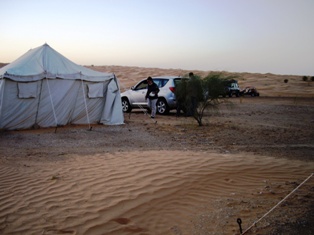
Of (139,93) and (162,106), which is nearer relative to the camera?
(162,106)

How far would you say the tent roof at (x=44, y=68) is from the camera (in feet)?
38.8

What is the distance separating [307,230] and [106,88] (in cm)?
1119

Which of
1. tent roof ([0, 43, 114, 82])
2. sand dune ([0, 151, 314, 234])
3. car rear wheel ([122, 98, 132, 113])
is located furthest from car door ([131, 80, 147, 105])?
sand dune ([0, 151, 314, 234])

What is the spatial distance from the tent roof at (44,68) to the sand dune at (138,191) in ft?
18.2

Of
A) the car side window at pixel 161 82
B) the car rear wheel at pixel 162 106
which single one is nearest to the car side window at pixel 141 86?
the car side window at pixel 161 82

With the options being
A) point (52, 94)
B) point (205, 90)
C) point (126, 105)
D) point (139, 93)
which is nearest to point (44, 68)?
point (52, 94)

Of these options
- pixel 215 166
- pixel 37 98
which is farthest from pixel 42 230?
pixel 37 98

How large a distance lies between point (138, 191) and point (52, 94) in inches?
341

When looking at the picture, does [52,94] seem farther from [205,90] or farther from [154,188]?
[154,188]

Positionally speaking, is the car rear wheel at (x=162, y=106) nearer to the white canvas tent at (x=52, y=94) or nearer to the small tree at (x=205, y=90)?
the white canvas tent at (x=52, y=94)

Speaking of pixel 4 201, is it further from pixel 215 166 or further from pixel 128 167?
pixel 215 166

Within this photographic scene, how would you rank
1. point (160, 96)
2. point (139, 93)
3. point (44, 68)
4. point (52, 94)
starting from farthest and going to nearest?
point (139, 93) < point (160, 96) < point (52, 94) < point (44, 68)

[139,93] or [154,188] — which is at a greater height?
[139,93]

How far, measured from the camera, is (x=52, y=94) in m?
12.5
